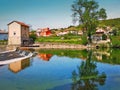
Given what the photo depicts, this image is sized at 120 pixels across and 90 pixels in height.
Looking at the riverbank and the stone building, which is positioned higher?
the stone building

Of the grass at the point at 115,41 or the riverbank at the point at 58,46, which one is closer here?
the riverbank at the point at 58,46

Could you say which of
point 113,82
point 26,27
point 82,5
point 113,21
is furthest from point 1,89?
point 113,21

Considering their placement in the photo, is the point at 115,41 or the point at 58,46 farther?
the point at 58,46

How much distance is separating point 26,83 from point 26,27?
62060mm

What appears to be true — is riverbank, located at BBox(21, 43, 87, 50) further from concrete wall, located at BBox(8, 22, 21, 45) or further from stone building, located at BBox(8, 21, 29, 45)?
concrete wall, located at BBox(8, 22, 21, 45)

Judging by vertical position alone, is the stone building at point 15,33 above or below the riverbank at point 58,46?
above

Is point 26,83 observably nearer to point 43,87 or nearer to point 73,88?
point 43,87

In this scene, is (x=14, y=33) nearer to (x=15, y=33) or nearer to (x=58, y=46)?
(x=15, y=33)

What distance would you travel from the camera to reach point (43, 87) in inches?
703

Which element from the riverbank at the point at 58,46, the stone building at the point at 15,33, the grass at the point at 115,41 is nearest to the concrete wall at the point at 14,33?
the stone building at the point at 15,33

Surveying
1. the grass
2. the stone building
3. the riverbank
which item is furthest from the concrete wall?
the grass

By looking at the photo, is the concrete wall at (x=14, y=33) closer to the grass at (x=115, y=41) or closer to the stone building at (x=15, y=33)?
the stone building at (x=15, y=33)

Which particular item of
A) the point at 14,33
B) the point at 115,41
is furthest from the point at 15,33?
the point at 115,41

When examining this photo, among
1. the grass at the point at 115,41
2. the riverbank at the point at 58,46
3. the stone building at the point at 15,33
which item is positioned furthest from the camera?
the stone building at the point at 15,33
